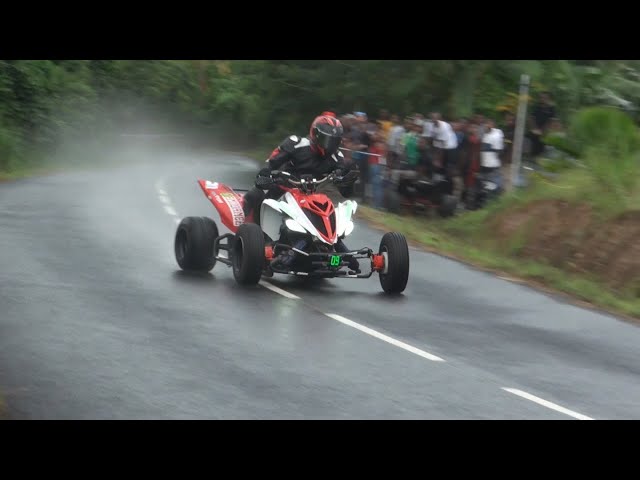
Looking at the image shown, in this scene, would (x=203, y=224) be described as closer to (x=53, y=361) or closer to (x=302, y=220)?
(x=302, y=220)

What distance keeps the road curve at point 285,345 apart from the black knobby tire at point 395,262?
210 millimetres

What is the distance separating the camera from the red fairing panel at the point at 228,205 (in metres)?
14.2

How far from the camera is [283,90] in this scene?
37500mm

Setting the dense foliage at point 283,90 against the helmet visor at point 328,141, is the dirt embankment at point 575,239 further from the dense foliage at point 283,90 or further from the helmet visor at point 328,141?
the dense foliage at point 283,90

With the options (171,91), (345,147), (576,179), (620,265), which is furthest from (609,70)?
(171,91)

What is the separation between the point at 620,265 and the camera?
15.6 meters

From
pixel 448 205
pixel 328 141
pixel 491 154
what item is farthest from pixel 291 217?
pixel 491 154

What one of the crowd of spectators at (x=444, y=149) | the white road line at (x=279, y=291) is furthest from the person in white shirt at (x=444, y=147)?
the white road line at (x=279, y=291)

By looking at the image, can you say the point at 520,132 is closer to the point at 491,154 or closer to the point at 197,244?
the point at 491,154

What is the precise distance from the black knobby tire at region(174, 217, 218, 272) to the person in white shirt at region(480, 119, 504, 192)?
9.40 metres

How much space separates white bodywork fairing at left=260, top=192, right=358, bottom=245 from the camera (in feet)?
42.4
